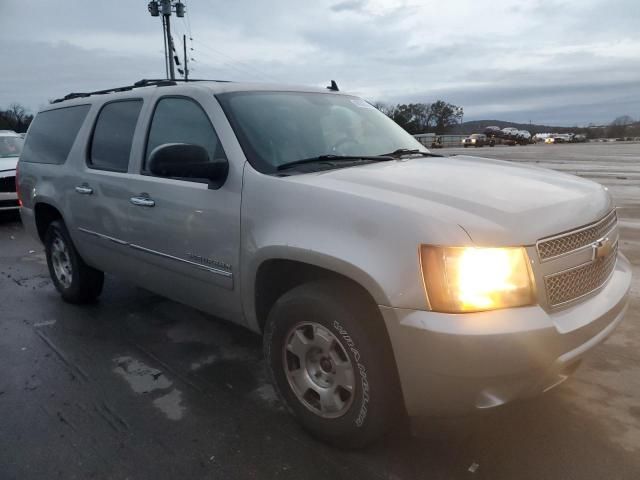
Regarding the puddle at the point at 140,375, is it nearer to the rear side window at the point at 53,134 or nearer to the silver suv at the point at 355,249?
the silver suv at the point at 355,249

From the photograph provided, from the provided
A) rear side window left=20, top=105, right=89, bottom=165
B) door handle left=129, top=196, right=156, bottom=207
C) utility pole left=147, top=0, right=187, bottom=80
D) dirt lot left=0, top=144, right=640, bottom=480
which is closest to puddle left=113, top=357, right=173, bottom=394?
dirt lot left=0, top=144, right=640, bottom=480

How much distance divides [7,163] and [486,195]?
35.4 ft

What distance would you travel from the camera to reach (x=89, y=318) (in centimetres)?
460

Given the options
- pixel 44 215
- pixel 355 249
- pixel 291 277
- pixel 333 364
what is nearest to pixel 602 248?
pixel 355 249

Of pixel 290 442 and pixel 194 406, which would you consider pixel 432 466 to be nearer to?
pixel 290 442

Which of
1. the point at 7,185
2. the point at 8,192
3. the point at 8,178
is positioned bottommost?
the point at 8,192

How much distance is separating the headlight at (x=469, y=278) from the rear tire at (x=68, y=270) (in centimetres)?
368

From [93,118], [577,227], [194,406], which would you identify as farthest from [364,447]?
[93,118]

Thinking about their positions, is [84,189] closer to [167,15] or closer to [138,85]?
[138,85]

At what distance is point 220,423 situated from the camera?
288 cm

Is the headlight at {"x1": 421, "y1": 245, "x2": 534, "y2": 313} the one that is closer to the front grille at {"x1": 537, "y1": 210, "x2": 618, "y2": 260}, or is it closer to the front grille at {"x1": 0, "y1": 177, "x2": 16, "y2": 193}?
the front grille at {"x1": 537, "y1": 210, "x2": 618, "y2": 260}

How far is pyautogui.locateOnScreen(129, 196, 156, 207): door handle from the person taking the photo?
3465 millimetres

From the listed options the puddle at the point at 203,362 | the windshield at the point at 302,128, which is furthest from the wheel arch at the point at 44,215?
the windshield at the point at 302,128

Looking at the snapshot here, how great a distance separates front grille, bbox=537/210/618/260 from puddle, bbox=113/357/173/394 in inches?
93.6
